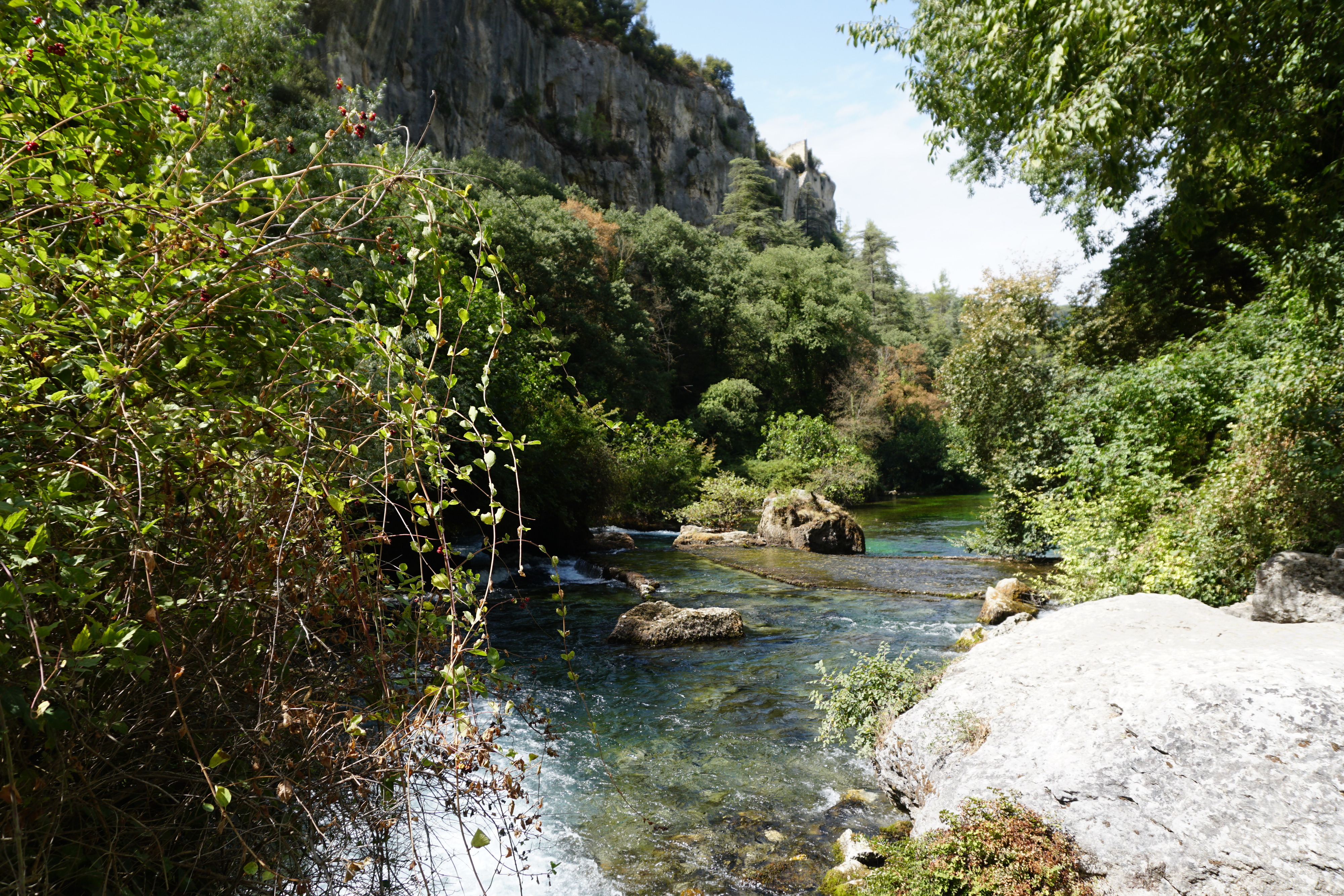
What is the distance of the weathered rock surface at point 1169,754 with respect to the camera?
3301mm

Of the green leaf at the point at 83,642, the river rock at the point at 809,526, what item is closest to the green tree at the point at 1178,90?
the green leaf at the point at 83,642

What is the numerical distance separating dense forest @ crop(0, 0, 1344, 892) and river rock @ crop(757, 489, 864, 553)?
3.03 meters

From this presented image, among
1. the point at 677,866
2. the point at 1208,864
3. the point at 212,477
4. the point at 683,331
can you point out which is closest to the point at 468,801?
the point at 212,477

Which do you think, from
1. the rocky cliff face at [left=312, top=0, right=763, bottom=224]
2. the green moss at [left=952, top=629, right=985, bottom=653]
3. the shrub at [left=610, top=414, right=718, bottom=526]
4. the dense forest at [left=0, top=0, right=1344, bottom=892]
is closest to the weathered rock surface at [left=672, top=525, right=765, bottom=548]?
the dense forest at [left=0, top=0, right=1344, bottom=892]

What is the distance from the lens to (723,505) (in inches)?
875

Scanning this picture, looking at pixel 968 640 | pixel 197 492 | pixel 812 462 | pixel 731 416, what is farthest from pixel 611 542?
pixel 197 492

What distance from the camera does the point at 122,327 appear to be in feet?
5.97

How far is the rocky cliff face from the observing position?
3288 centimetres

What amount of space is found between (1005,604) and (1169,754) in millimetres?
6373

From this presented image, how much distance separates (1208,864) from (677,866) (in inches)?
114

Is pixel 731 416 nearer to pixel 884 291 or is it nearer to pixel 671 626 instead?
pixel 671 626

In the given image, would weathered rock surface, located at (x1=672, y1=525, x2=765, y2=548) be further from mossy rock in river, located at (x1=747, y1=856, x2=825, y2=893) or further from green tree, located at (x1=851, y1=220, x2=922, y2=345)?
green tree, located at (x1=851, y1=220, x2=922, y2=345)

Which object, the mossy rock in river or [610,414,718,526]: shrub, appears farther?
[610,414,718,526]: shrub

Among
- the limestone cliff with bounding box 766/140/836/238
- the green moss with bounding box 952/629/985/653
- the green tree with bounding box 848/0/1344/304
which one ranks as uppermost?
the limestone cliff with bounding box 766/140/836/238
